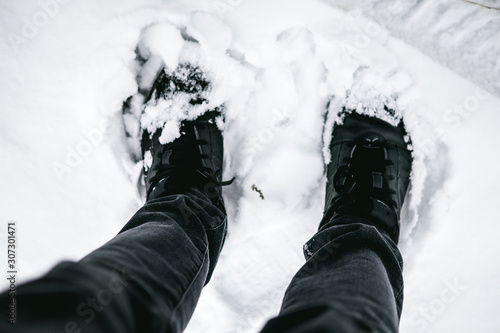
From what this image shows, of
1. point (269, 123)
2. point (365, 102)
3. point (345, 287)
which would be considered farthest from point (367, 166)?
point (345, 287)

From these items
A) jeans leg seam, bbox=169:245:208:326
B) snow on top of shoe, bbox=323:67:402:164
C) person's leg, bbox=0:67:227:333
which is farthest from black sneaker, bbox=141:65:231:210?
snow on top of shoe, bbox=323:67:402:164

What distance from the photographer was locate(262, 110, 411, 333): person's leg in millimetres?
498

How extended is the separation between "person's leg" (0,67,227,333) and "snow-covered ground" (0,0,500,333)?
0.43 ft

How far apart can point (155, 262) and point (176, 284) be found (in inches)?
2.0

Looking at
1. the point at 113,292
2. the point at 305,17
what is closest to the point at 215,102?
the point at 305,17

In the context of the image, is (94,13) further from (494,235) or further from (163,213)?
(494,235)

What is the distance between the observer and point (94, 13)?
0.96 metres

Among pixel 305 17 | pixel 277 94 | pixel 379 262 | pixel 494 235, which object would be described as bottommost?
pixel 494 235

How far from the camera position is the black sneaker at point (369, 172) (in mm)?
907

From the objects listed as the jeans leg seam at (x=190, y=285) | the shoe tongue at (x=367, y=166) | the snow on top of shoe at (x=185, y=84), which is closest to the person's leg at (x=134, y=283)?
the jeans leg seam at (x=190, y=285)

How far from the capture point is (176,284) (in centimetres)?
58

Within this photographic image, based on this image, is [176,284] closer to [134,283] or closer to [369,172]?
[134,283]

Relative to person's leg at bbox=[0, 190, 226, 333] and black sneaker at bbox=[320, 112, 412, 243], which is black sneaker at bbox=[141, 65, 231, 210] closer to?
person's leg at bbox=[0, 190, 226, 333]

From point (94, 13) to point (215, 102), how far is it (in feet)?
1.36
